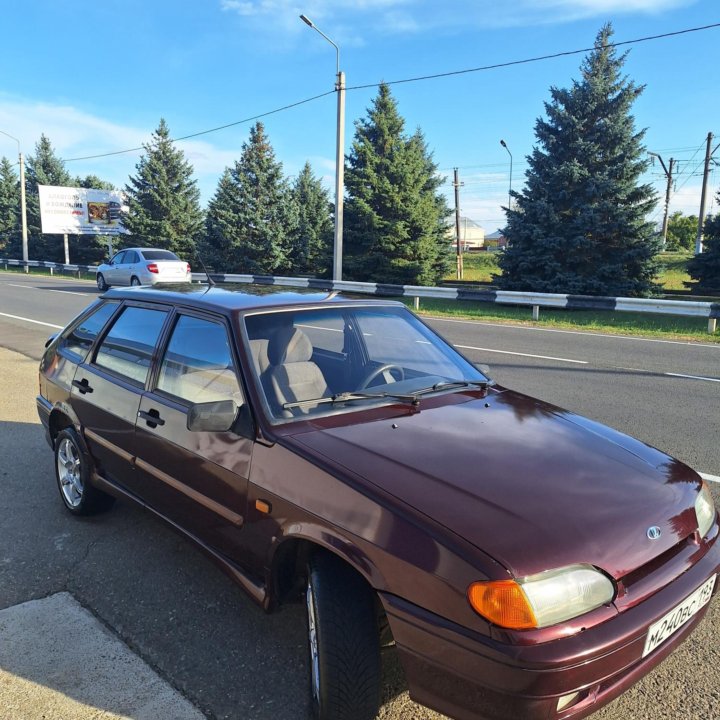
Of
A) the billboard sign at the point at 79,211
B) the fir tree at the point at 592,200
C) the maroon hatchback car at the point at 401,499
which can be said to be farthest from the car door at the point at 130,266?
the maroon hatchback car at the point at 401,499

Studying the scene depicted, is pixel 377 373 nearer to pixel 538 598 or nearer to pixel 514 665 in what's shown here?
pixel 538 598

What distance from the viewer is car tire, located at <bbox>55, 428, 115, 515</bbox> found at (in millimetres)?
3941

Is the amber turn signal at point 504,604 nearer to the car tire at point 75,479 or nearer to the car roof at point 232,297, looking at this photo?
the car roof at point 232,297

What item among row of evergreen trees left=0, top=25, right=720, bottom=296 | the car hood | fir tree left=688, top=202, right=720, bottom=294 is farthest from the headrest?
fir tree left=688, top=202, right=720, bottom=294

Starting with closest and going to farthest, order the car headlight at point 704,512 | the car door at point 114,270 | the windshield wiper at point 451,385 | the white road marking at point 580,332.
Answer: the car headlight at point 704,512
the windshield wiper at point 451,385
the white road marking at point 580,332
the car door at point 114,270

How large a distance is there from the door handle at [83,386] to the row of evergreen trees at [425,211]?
17514 mm

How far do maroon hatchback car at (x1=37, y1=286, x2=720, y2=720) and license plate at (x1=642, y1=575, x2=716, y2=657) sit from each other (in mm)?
13

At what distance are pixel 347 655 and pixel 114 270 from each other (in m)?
24.4

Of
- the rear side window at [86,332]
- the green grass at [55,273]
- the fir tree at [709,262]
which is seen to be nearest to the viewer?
the rear side window at [86,332]

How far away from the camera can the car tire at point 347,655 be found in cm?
209

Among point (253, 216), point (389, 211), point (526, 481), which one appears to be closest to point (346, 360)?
point (526, 481)

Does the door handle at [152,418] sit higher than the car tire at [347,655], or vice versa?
the door handle at [152,418]

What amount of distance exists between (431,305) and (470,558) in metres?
18.9

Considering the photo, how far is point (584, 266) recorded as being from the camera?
19.9 m
